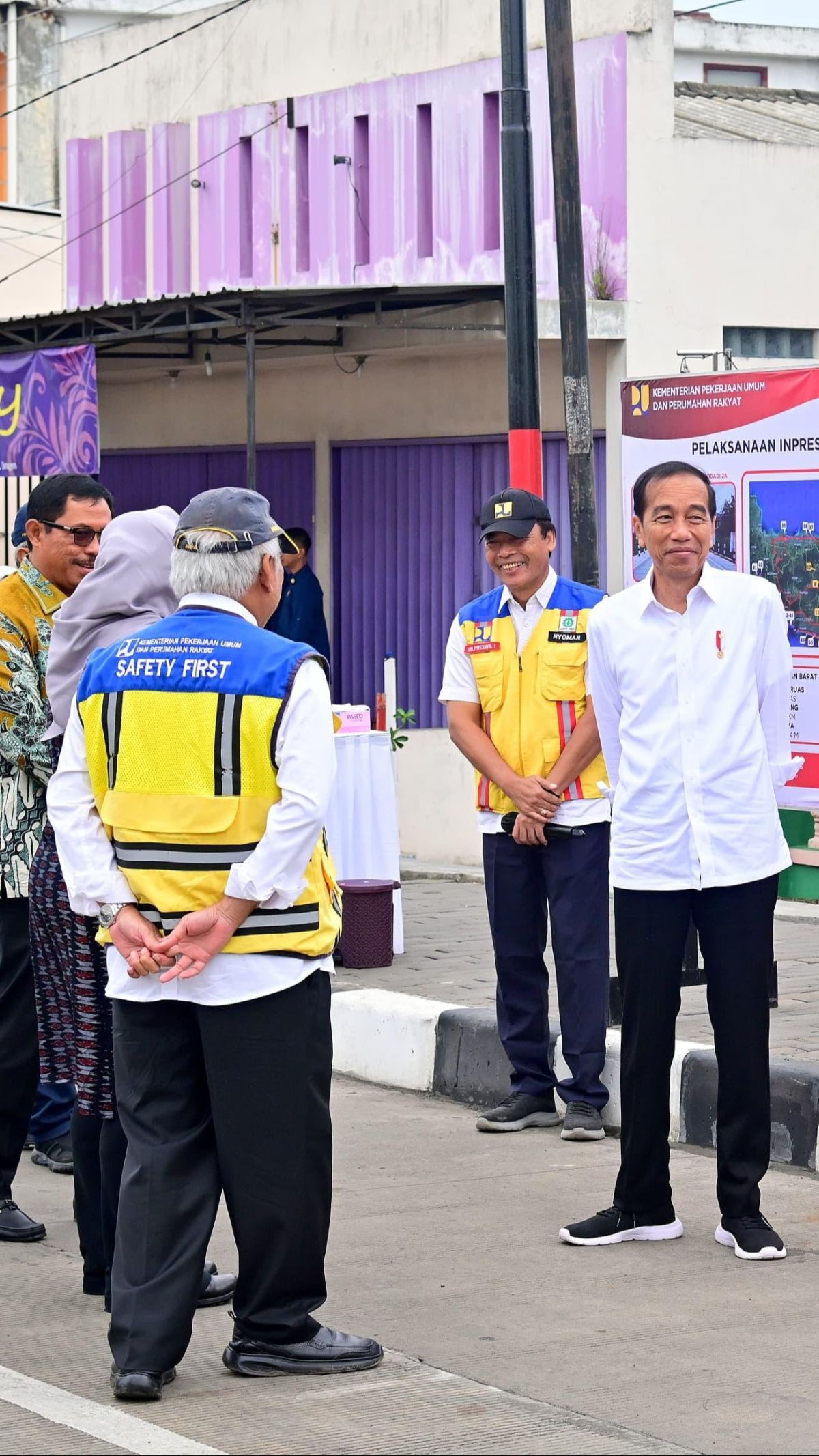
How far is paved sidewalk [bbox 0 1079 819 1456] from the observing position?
4.28 metres

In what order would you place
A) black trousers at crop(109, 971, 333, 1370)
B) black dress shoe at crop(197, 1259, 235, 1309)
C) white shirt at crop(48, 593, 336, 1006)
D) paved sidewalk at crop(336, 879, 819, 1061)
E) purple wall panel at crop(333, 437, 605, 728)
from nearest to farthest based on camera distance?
white shirt at crop(48, 593, 336, 1006) < black trousers at crop(109, 971, 333, 1370) < black dress shoe at crop(197, 1259, 235, 1309) < paved sidewalk at crop(336, 879, 819, 1061) < purple wall panel at crop(333, 437, 605, 728)

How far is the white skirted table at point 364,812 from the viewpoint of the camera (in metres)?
9.83

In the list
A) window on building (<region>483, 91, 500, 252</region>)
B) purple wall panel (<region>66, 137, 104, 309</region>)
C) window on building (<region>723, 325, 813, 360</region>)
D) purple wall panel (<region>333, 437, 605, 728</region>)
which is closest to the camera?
window on building (<region>723, 325, 813, 360</region>)

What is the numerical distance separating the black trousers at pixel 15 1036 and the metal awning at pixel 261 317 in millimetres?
5597

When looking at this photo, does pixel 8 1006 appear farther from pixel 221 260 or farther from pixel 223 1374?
pixel 221 260

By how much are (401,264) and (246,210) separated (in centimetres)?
202

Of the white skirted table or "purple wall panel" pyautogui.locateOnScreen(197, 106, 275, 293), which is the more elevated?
"purple wall panel" pyautogui.locateOnScreen(197, 106, 275, 293)

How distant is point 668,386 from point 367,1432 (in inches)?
193

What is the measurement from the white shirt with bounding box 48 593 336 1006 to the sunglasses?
1275 mm

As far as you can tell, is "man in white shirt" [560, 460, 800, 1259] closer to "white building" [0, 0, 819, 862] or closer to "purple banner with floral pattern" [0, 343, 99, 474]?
"white building" [0, 0, 819, 862]

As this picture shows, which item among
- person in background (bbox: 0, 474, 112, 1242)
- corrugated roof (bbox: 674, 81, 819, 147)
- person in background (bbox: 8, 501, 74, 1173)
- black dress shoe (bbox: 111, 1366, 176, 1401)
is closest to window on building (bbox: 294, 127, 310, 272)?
corrugated roof (bbox: 674, 81, 819, 147)

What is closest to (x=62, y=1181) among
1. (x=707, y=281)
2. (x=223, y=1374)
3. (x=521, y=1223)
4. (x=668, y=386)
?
(x=521, y=1223)

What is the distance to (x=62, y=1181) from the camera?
6.60m

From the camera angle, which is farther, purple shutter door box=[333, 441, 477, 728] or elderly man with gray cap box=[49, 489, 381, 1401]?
purple shutter door box=[333, 441, 477, 728]
